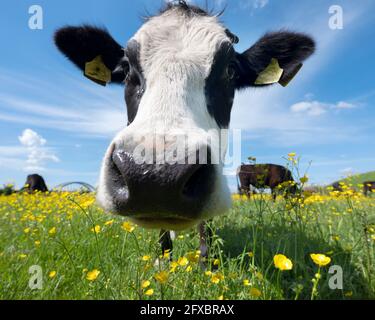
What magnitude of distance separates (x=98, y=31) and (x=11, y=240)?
282 centimetres

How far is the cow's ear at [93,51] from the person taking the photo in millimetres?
4152

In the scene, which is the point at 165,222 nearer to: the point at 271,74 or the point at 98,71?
the point at 271,74

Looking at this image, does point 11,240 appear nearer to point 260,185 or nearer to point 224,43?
point 260,185

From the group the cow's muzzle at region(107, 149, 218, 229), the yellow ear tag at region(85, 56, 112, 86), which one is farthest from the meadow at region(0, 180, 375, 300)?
the yellow ear tag at region(85, 56, 112, 86)

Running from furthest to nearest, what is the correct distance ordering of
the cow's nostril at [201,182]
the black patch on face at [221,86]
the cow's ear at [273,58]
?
the cow's ear at [273,58]
the black patch on face at [221,86]
the cow's nostril at [201,182]

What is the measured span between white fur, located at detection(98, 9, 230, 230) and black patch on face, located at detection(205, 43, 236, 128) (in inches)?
3.0

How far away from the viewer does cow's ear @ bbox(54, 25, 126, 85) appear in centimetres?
415

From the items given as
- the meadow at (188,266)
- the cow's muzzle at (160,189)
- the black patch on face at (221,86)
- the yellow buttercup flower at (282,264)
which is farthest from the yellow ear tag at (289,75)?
the yellow buttercup flower at (282,264)

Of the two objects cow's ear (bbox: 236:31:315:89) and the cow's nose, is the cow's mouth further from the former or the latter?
cow's ear (bbox: 236:31:315:89)

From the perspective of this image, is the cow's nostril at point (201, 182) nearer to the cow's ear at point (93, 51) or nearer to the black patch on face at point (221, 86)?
the black patch on face at point (221, 86)

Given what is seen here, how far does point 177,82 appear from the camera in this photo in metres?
2.34

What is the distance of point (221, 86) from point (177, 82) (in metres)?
0.79

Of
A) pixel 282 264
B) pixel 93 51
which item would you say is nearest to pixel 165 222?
pixel 282 264
